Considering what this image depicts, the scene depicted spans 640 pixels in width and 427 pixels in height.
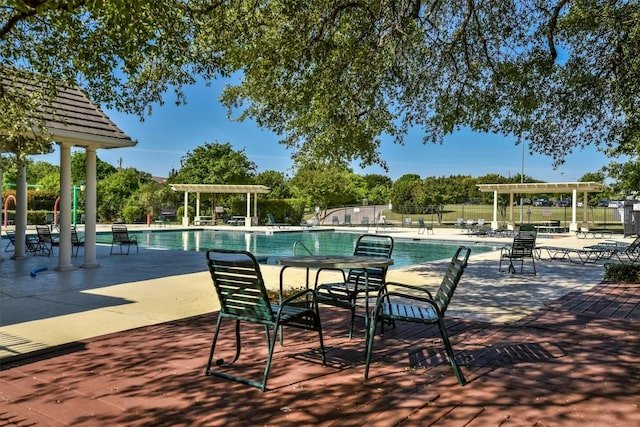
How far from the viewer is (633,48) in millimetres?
7887

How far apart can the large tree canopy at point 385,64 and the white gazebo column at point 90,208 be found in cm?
313

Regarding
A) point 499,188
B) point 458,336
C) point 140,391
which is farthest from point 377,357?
point 499,188

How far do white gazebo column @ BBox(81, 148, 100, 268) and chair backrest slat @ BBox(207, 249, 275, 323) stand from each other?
7.81 meters

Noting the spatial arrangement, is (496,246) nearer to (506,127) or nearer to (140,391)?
(506,127)

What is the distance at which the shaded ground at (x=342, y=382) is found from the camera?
2971 millimetres

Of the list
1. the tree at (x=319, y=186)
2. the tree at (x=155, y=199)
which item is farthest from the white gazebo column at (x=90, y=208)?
the tree at (x=155, y=199)

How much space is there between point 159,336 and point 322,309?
212 centimetres

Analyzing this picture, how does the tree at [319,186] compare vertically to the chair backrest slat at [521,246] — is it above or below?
above

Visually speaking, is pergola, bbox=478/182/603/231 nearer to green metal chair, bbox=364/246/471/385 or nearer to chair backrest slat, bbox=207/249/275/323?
green metal chair, bbox=364/246/471/385

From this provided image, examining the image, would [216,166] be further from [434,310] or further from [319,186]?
[434,310]

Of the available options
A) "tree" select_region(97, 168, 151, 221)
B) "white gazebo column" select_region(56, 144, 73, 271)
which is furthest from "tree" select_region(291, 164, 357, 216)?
"white gazebo column" select_region(56, 144, 73, 271)

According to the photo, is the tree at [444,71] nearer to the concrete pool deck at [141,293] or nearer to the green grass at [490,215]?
the concrete pool deck at [141,293]

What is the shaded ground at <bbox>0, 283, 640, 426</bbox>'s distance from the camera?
2.97 meters

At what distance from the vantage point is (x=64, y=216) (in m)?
10.1
